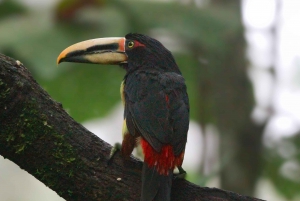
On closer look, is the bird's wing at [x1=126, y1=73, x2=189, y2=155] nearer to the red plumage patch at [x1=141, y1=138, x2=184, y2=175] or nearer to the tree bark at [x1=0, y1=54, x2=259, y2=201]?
the red plumage patch at [x1=141, y1=138, x2=184, y2=175]

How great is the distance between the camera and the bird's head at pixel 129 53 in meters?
4.04

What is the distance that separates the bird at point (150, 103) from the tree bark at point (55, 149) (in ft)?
0.44

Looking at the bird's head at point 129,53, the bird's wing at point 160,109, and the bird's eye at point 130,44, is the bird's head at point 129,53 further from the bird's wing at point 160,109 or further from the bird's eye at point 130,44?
the bird's wing at point 160,109

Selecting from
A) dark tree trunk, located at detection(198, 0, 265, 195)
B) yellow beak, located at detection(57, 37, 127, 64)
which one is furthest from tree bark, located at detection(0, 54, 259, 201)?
dark tree trunk, located at detection(198, 0, 265, 195)

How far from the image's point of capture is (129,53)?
13.8 ft

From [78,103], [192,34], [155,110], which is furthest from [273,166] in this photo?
[155,110]

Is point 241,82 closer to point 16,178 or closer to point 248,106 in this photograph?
point 248,106

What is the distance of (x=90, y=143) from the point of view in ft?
10.8

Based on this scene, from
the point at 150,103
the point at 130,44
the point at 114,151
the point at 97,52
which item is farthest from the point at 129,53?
the point at 114,151

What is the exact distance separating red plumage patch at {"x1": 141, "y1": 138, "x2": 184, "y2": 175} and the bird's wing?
0.12ft

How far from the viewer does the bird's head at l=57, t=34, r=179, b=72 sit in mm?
4039

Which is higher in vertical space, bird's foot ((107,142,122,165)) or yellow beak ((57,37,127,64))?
yellow beak ((57,37,127,64))

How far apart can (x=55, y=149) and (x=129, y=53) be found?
131 cm

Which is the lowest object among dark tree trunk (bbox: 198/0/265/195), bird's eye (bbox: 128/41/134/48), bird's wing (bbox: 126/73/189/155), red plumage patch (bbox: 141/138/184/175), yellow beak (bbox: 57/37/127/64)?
red plumage patch (bbox: 141/138/184/175)
